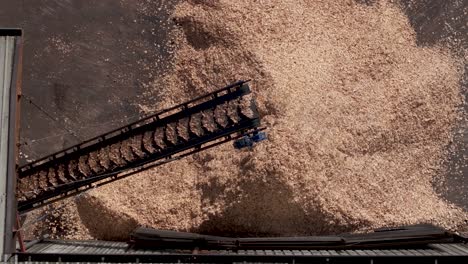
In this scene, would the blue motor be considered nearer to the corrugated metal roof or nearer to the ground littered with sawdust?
the ground littered with sawdust

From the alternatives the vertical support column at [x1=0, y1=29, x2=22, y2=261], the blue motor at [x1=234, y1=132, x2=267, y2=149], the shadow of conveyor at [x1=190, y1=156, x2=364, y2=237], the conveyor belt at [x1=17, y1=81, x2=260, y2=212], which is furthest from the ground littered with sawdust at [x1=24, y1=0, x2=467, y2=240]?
the vertical support column at [x1=0, y1=29, x2=22, y2=261]

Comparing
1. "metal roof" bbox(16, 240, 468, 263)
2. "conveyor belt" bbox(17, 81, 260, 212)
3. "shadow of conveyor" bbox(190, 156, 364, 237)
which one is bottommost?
"metal roof" bbox(16, 240, 468, 263)

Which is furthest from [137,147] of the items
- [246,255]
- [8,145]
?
[246,255]

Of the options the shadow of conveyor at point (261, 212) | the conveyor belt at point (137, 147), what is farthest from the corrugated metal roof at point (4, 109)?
the shadow of conveyor at point (261, 212)

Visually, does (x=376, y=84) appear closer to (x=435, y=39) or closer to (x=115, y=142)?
(x=435, y=39)

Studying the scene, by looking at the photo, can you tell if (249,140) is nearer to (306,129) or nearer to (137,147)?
(306,129)

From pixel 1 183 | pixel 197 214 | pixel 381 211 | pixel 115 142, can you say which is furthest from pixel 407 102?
pixel 1 183
